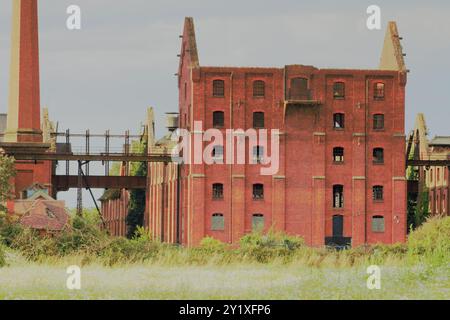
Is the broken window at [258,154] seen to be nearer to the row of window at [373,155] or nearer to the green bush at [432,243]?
the row of window at [373,155]

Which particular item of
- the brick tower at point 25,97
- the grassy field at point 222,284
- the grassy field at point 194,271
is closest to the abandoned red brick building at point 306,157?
the brick tower at point 25,97

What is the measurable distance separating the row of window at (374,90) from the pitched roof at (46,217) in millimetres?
24092

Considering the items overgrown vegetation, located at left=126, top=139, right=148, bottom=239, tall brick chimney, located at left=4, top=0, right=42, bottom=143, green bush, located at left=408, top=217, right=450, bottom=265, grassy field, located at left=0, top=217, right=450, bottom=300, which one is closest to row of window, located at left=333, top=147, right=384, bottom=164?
tall brick chimney, located at left=4, top=0, right=42, bottom=143

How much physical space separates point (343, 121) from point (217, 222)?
30.3 ft

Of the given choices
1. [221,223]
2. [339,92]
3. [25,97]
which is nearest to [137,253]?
[221,223]

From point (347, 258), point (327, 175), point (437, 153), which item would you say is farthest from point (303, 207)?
point (347, 258)

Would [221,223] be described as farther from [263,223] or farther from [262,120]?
[262,120]

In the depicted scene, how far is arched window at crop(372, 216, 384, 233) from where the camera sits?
68.0 meters

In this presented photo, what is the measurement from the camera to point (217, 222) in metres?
66.9

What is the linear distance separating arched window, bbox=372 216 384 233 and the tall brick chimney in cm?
1988

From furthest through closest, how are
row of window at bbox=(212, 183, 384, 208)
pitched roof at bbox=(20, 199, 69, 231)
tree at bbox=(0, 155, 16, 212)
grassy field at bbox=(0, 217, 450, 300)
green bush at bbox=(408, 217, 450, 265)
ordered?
1. row of window at bbox=(212, 183, 384, 208)
2. tree at bbox=(0, 155, 16, 212)
3. pitched roof at bbox=(20, 199, 69, 231)
4. green bush at bbox=(408, 217, 450, 265)
5. grassy field at bbox=(0, 217, 450, 300)

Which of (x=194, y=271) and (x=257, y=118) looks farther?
(x=257, y=118)

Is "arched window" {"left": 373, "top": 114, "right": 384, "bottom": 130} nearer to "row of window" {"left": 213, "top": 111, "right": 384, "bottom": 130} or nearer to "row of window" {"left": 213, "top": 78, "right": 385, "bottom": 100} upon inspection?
"row of window" {"left": 213, "top": 111, "right": 384, "bottom": 130}
